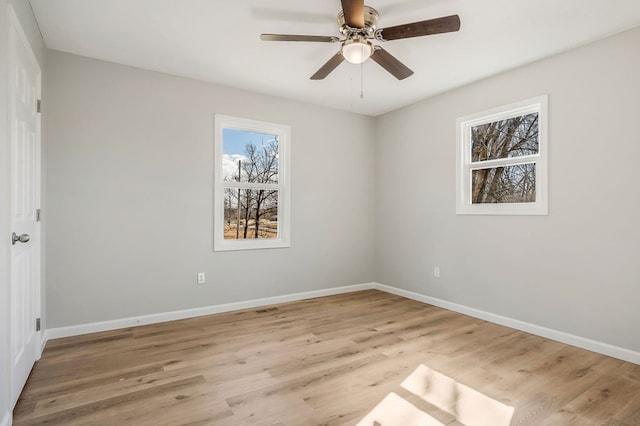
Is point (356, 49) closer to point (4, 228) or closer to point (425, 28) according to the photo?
point (425, 28)

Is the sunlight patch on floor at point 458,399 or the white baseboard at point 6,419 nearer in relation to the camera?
the white baseboard at point 6,419

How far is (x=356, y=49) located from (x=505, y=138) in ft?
6.96

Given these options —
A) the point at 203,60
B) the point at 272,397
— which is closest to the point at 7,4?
the point at 203,60

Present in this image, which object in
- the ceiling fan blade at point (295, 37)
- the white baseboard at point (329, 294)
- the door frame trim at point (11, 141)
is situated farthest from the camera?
the white baseboard at point (329, 294)

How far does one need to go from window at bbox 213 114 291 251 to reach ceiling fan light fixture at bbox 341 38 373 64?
1914mm

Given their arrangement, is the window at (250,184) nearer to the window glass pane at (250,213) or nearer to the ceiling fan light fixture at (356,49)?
the window glass pane at (250,213)

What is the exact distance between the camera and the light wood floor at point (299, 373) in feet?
6.31

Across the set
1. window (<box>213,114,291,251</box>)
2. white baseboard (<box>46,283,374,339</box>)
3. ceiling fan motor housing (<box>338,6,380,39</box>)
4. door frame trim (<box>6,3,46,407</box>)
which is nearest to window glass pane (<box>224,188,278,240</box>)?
window (<box>213,114,291,251</box>)

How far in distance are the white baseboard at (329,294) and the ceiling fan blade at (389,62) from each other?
260cm

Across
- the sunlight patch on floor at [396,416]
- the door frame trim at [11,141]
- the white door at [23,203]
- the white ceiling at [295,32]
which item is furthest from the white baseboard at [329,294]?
the white ceiling at [295,32]

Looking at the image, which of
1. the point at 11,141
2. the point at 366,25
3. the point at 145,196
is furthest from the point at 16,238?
the point at 366,25

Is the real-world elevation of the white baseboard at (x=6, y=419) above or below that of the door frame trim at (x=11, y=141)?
below

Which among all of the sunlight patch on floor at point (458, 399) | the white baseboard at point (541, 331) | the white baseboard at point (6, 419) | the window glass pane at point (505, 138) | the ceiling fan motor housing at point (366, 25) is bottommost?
the sunlight patch on floor at point (458, 399)

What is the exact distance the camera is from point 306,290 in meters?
4.46
